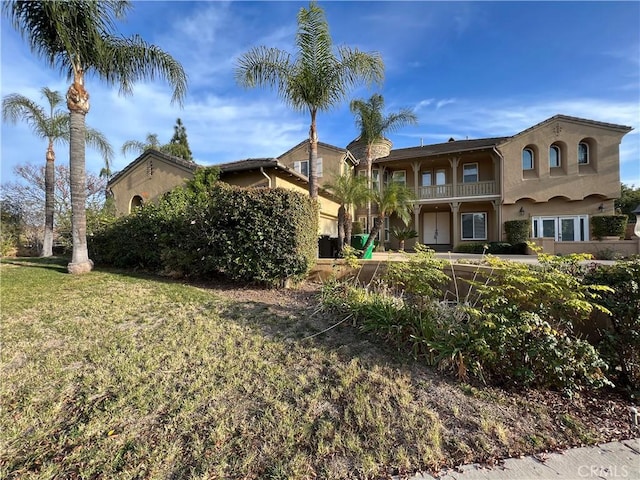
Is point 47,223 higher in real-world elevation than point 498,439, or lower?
higher

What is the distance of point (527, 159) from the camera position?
17938mm

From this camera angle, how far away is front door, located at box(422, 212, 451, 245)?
822 inches

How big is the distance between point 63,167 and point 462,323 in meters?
31.2

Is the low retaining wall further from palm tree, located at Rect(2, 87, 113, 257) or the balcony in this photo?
palm tree, located at Rect(2, 87, 113, 257)

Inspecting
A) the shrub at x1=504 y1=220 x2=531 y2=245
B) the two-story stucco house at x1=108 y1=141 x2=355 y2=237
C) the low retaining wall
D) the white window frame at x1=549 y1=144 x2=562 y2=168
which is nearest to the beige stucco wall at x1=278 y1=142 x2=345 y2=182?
the two-story stucco house at x1=108 y1=141 x2=355 y2=237

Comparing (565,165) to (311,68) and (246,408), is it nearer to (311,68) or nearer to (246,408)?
(311,68)

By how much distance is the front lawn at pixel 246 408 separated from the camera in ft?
7.59

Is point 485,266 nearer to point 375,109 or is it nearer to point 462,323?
point 462,323

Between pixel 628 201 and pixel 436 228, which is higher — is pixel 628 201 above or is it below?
above

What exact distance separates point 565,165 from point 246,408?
21.8 m

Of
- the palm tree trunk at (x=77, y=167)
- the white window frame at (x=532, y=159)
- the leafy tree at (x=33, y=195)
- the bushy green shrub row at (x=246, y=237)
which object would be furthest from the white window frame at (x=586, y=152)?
the leafy tree at (x=33, y=195)

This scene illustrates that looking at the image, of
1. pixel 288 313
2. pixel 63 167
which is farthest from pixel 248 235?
pixel 63 167

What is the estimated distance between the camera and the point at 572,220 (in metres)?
17.0

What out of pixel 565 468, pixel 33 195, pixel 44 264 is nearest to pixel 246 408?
pixel 565 468
